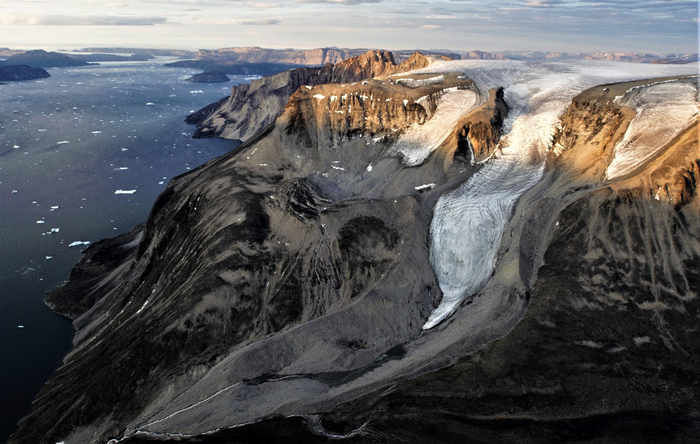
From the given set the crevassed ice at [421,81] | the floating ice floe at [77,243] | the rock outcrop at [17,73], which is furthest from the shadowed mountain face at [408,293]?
the rock outcrop at [17,73]

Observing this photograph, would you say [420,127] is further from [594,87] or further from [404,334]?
[404,334]

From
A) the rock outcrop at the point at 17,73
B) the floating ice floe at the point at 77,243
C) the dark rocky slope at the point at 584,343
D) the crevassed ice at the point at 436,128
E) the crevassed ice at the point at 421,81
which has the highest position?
the rock outcrop at the point at 17,73

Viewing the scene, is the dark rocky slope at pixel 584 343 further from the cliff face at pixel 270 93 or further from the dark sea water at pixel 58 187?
the cliff face at pixel 270 93

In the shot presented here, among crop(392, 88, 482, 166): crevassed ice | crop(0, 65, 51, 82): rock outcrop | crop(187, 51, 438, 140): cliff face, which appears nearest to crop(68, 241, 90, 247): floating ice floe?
crop(392, 88, 482, 166): crevassed ice

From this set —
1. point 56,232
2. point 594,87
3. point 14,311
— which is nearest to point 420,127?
point 594,87

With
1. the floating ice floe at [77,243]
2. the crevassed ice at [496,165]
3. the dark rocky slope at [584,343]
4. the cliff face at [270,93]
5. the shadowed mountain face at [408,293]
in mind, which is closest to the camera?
the dark rocky slope at [584,343]

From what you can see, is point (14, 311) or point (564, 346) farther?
point (14, 311)

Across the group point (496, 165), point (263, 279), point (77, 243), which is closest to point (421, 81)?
point (496, 165)
